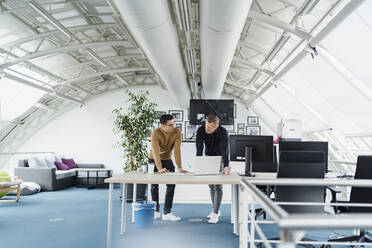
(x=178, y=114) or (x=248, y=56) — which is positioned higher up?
(x=248, y=56)

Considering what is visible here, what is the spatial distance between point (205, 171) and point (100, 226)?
1.92 meters

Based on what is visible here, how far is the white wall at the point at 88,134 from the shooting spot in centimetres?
1263

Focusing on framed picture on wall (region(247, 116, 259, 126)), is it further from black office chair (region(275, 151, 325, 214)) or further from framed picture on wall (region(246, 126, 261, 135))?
black office chair (region(275, 151, 325, 214))

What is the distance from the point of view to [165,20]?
4426mm

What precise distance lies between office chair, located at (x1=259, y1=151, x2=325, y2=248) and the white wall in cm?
994

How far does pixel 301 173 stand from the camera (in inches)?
122

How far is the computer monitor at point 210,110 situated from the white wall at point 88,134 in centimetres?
366

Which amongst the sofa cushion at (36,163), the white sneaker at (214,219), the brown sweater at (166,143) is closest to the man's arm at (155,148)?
the brown sweater at (166,143)

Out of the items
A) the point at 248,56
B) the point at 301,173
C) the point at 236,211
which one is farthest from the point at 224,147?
the point at 248,56

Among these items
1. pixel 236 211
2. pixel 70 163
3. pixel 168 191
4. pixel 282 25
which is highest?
pixel 282 25

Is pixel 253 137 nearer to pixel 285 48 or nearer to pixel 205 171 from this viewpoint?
pixel 205 171

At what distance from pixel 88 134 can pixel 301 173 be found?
10.9 meters

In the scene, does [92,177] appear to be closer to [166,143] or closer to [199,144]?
[166,143]

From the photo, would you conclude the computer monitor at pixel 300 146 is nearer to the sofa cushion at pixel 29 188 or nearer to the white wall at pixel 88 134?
the sofa cushion at pixel 29 188
